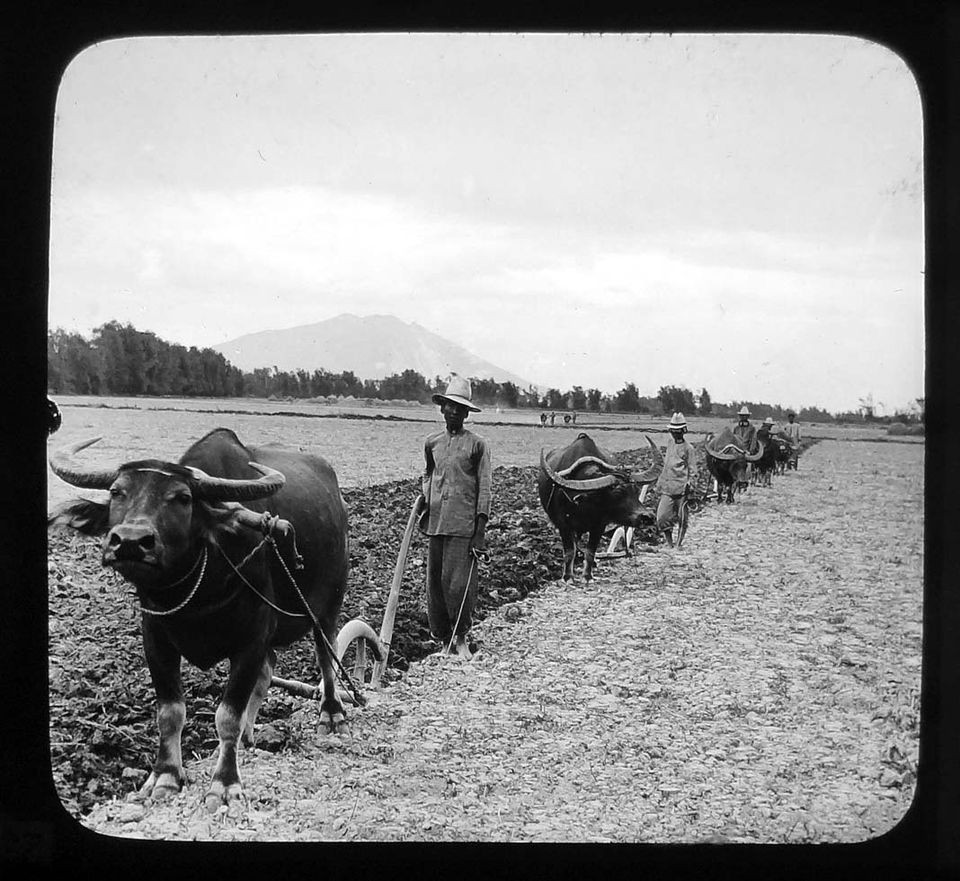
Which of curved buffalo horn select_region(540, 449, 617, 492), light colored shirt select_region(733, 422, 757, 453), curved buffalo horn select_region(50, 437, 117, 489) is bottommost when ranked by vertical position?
curved buffalo horn select_region(540, 449, 617, 492)

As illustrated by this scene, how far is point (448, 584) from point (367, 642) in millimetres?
338

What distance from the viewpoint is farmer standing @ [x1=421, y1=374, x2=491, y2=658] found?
10.7 ft

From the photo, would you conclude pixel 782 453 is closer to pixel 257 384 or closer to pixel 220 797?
pixel 257 384

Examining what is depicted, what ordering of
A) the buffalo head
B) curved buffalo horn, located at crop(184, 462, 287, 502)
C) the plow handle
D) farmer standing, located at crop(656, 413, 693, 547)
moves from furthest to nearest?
farmer standing, located at crop(656, 413, 693, 547) → the plow handle → curved buffalo horn, located at crop(184, 462, 287, 502) → the buffalo head

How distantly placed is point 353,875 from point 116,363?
1.79 meters

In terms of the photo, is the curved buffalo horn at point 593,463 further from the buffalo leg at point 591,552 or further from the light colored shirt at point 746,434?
the light colored shirt at point 746,434

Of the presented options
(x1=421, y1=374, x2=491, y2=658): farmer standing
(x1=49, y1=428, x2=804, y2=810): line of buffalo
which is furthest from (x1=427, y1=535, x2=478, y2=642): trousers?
(x1=49, y1=428, x2=804, y2=810): line of buffalo

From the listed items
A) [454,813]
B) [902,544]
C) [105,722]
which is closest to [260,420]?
[105,722]

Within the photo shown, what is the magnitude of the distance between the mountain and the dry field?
0.19 metres

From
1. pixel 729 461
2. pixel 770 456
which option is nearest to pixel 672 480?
pixel 729 461

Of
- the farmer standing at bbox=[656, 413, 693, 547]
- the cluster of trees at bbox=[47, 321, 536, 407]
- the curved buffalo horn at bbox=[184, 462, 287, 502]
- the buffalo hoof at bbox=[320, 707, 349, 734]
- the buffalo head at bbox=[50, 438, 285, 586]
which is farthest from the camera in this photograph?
the farmer standing at bbox=[656, 413, 693, 547]

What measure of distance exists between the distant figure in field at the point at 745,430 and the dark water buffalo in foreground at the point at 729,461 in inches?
0.7

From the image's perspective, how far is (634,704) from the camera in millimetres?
3146

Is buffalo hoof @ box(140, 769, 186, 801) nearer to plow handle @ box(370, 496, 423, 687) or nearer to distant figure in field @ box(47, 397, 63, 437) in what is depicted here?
plow handle @ box(370, 496, 423, 687)
